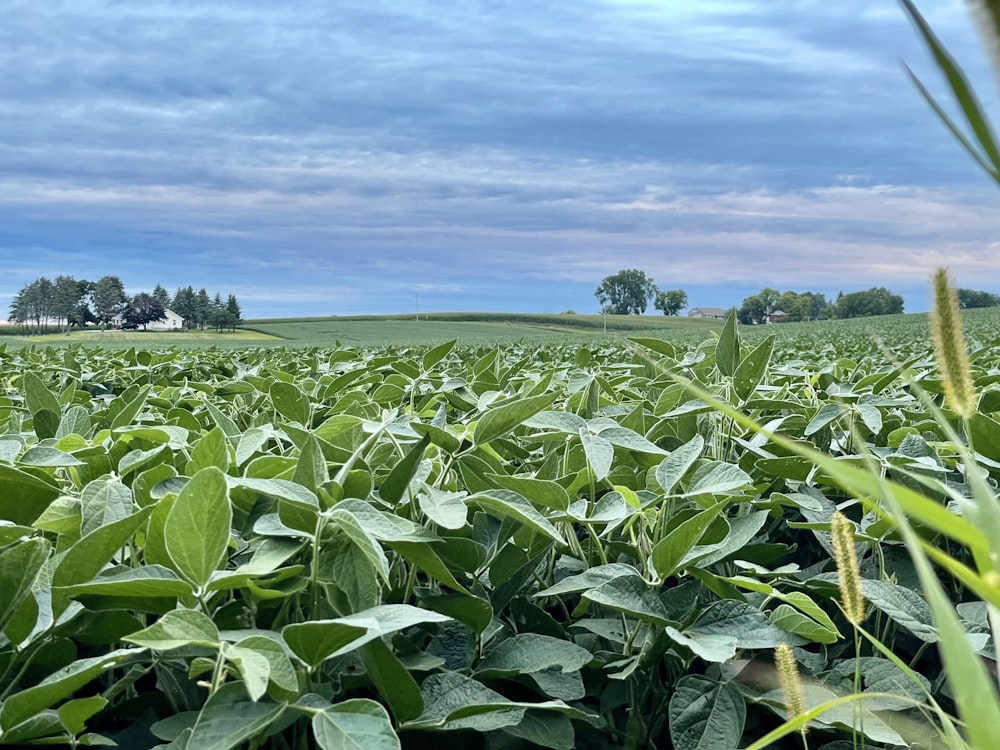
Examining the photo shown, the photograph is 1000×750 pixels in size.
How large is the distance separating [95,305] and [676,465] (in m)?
94.0

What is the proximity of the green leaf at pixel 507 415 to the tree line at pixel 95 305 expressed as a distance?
81.8 metres

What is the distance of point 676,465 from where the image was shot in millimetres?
1034

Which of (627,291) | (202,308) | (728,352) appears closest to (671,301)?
(627,291)

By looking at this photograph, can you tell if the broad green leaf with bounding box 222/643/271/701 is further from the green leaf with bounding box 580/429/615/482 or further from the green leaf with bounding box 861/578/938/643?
the green leaf with bounding box 861/578/938/643

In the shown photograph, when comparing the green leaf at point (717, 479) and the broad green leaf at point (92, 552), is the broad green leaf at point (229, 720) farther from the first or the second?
the green leaf at point (717, 479)

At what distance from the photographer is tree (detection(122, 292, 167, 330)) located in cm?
8281

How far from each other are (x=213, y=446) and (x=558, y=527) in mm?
443

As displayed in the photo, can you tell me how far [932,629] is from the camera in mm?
833

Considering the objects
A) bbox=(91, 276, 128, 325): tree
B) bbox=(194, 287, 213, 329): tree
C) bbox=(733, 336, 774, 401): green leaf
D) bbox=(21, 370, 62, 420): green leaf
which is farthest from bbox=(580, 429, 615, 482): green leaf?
bbox=(91, 276, 128, 325): tree

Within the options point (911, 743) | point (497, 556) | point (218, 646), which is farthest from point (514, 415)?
A: point (911, 743)

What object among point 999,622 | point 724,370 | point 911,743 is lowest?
point 911,743

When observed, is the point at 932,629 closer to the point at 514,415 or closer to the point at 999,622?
the point at 999,622

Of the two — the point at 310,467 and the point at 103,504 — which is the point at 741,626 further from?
the point at 103,504

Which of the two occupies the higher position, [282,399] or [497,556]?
[282,399]
